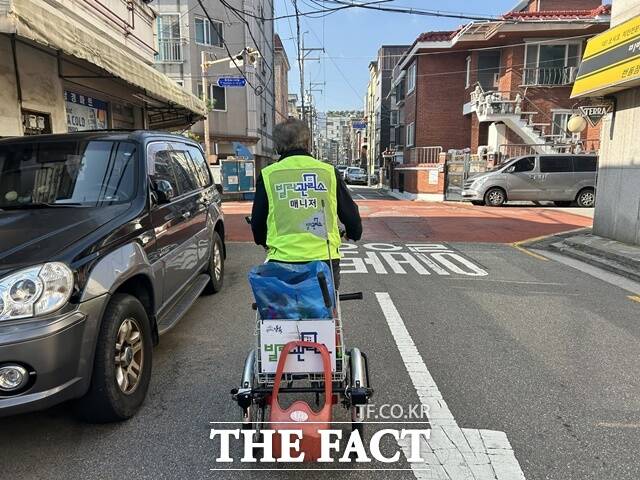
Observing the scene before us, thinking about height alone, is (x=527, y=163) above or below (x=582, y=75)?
below

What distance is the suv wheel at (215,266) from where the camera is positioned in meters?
5.75

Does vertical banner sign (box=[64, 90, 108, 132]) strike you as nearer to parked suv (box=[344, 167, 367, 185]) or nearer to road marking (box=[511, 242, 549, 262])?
road marking (box=[511, 242, 549, 262])

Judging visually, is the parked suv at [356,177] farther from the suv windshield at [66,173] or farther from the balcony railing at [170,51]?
the suv windshield at [66,173]

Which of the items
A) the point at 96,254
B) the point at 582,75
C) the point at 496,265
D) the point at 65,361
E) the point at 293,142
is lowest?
the point at 496,265

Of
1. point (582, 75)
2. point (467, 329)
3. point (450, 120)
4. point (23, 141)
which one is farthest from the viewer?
point (450, 120)

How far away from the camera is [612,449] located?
2781 mm

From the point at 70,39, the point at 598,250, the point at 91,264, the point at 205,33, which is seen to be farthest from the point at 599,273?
the point at 205,33

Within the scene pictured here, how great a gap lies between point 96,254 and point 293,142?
4.46 ft

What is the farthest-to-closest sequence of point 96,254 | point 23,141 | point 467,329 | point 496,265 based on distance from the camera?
1. point 496,265
2. point 467,329
3. point 23,141
4. point 96,254

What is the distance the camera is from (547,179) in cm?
1816

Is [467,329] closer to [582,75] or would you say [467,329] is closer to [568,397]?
[568,397]

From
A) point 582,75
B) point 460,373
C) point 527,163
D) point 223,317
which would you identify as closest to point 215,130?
point 527,163

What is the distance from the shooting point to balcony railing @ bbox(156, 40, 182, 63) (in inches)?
1073

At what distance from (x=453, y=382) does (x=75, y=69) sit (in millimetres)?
8658
